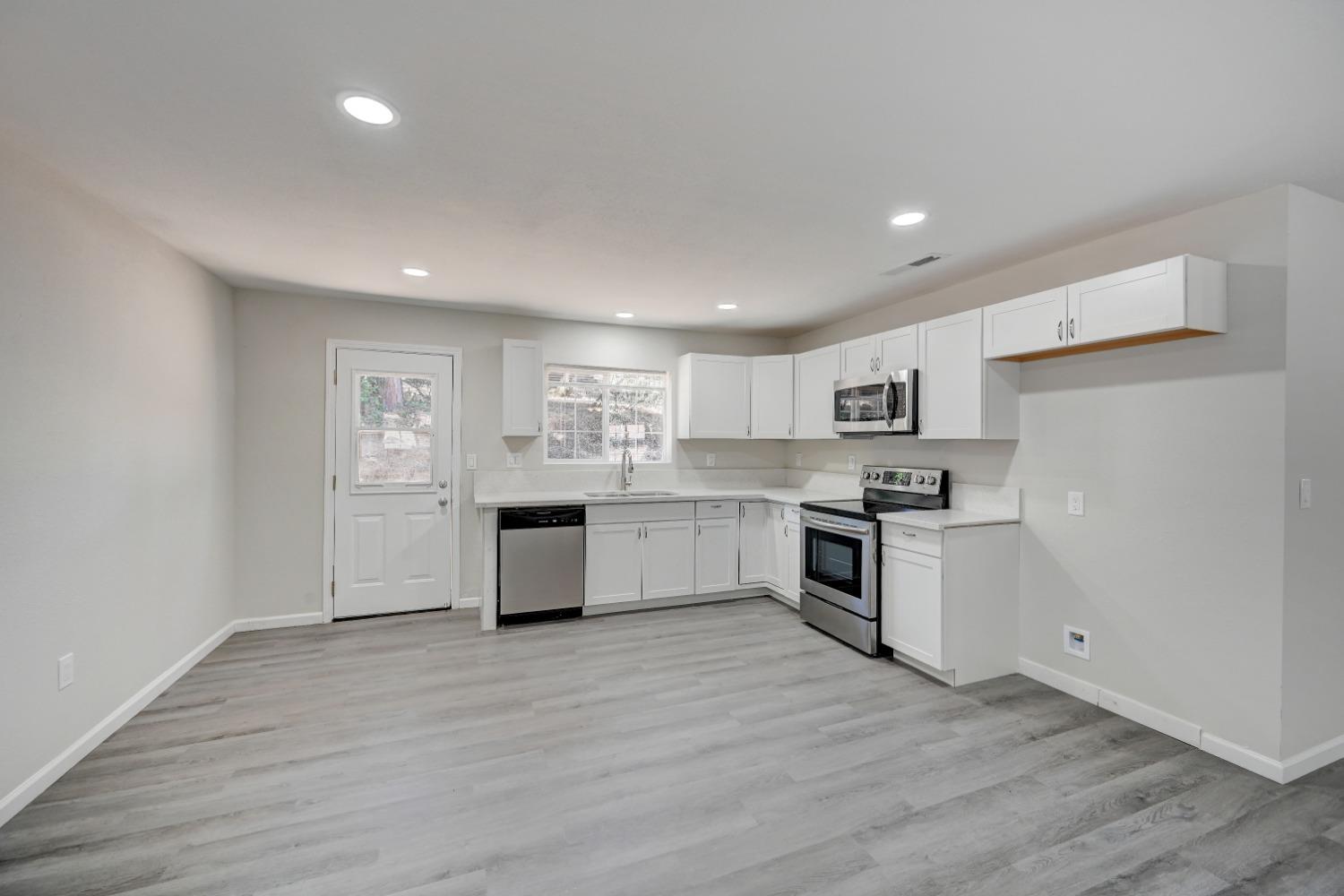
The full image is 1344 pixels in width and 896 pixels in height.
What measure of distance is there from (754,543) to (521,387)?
238 cm

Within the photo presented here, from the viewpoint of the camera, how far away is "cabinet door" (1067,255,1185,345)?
92.8 inches

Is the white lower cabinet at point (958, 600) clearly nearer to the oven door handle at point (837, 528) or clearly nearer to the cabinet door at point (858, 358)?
the oven door handle at point (837, 528)

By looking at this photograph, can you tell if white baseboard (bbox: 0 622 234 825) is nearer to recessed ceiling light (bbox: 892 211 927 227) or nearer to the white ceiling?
the white ceiling

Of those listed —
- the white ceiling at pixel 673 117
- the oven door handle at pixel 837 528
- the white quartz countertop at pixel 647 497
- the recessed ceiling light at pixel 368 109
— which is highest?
the white ceiling at pixel 673 117

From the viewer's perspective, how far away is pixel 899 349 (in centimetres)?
387

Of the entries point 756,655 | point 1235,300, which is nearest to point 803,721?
point 756,655

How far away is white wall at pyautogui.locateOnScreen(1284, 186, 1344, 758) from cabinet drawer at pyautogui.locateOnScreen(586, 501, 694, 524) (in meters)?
3.38

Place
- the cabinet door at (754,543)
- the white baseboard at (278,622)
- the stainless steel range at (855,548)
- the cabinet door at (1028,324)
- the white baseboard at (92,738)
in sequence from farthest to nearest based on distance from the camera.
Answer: the cabinet door at (754,543), the white baseboard at (278,622), the stainless steel range at (855,548), the cabinet door at (1028,324), the white baseboard at (92,738)

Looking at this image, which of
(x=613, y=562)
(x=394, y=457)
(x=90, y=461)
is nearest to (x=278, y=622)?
(x=394, y=457)

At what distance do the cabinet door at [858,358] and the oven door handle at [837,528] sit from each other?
3.77 feet

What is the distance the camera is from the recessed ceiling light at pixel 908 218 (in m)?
2.61

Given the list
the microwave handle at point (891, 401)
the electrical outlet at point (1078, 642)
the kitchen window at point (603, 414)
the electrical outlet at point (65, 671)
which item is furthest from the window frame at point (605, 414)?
the electrical outlet at point (1078, 642)

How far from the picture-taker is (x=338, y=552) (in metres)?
4.26

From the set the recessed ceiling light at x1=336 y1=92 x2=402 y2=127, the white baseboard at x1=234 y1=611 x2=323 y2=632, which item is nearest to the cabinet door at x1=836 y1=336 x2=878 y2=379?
the recessed ceiling light at x1=336 y1=92 x2=402 y2=127
